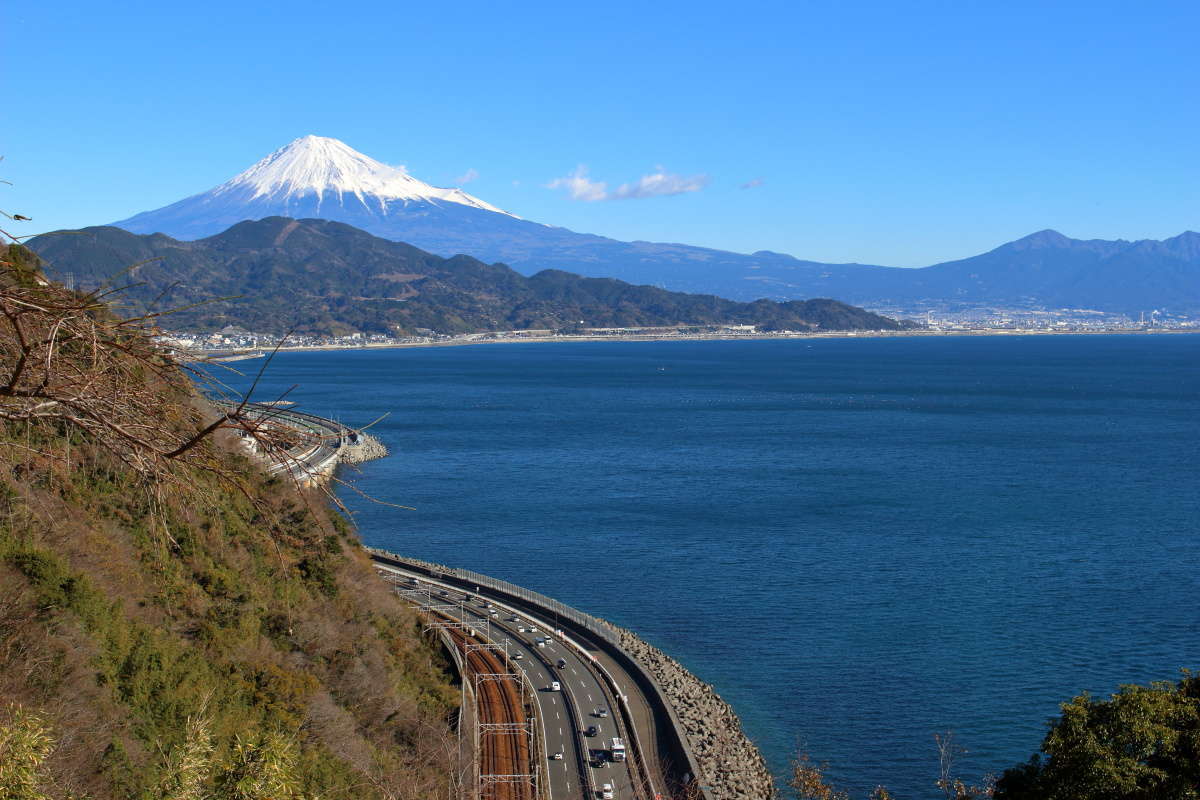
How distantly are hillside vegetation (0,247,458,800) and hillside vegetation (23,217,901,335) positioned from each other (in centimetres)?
8182

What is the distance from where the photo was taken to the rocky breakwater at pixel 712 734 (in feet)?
28.2

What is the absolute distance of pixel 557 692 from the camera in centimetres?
1005

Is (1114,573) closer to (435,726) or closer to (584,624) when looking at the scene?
(584,624)

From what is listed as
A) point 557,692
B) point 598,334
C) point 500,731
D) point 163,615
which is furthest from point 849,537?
point 598,334

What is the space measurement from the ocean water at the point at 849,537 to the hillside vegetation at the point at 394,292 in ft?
198

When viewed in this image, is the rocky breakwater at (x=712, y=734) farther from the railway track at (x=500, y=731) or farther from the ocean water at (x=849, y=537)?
the railway track at (x=500, y=731)

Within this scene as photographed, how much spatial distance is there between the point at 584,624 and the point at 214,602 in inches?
207

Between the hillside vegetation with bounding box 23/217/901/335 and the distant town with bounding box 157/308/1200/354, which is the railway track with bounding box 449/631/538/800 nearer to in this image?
the distant town with bounding box 157/308/1200/354

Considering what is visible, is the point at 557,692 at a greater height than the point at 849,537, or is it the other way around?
the point at 849,537

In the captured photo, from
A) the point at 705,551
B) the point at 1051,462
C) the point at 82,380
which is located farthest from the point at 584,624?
the point at 1051,462

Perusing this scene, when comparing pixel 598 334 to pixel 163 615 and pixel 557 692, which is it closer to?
pixel 557 692

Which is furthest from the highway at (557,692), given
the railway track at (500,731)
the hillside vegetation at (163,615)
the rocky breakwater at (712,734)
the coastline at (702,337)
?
the coastline at (702,337)

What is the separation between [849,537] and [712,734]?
8.46 meters

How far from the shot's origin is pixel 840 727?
9.88 metres
